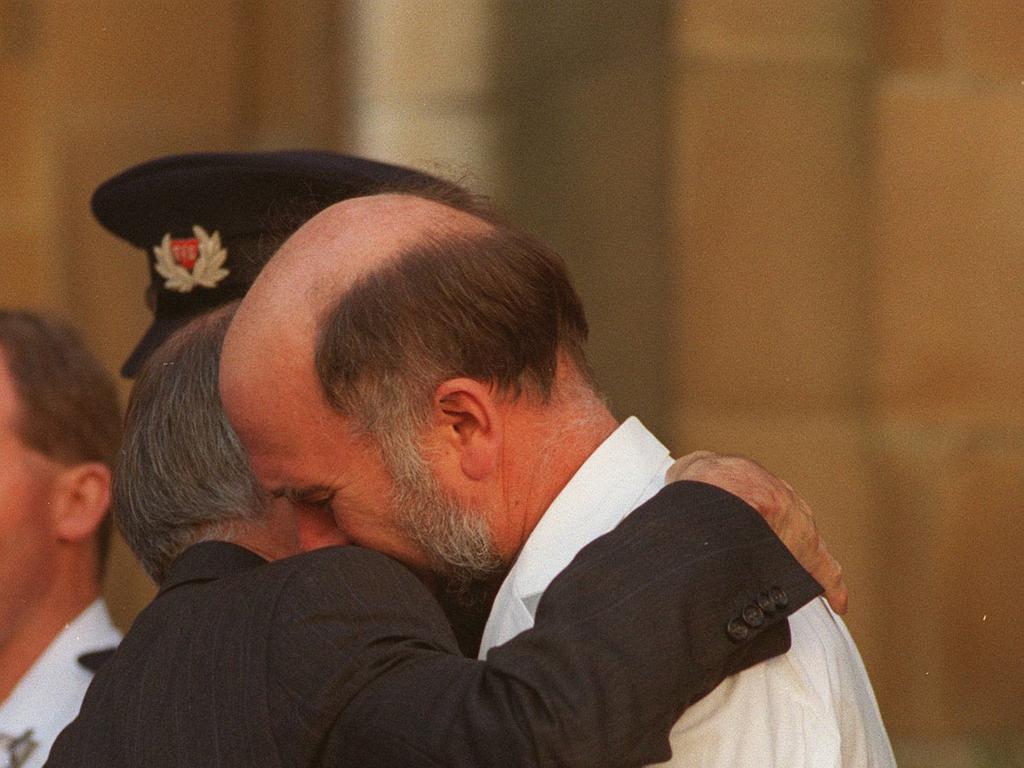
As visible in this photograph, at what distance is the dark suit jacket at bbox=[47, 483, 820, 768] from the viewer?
1517 mm

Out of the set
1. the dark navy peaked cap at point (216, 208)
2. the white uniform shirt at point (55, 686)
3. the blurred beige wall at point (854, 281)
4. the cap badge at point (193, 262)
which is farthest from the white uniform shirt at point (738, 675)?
the blurred beige wall at point (854, 281)

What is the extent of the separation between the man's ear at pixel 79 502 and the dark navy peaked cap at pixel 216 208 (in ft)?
2.25

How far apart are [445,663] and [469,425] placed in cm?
26

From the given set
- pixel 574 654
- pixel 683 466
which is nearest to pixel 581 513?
pixel 683 466

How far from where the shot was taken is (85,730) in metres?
1.73

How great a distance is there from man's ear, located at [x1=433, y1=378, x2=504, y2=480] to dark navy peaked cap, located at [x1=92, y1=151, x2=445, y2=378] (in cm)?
67

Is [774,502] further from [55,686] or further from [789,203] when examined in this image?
[789,203]

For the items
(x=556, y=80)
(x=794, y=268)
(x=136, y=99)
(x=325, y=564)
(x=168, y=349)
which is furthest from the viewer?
(x=136, y=99)

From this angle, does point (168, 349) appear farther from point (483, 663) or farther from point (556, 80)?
point (556, 80)

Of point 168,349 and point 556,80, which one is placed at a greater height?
point 556,80

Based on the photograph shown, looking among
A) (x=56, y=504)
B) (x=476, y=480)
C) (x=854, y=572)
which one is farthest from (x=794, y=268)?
Result: (x=476, y=480)

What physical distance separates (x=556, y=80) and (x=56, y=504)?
168 centimetres

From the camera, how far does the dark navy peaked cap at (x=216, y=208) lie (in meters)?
2.43

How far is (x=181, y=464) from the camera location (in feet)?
6.71
